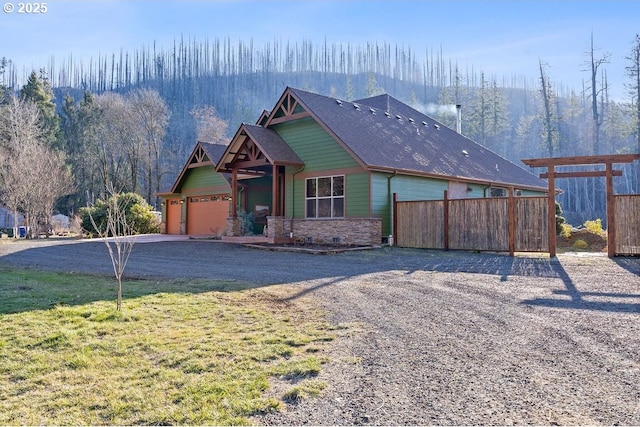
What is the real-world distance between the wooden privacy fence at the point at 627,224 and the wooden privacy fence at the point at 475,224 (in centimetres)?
174

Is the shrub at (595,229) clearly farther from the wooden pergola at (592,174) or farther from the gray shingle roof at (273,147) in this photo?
the gray shingle roof at (273,147)

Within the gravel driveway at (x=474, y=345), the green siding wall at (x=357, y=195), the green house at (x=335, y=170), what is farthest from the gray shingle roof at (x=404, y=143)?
the gravel driveway at (x=474, y=345)

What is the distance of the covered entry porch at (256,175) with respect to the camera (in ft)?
58.4

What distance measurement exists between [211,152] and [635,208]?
17979mm

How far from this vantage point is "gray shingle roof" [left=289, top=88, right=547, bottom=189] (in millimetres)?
17000

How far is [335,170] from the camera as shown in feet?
56.0

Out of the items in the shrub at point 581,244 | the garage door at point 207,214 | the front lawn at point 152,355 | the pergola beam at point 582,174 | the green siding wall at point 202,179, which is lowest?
the front lawn at point 152,355

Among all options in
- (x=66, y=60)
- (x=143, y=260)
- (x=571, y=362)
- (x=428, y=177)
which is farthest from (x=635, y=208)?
(x=66, y=60)

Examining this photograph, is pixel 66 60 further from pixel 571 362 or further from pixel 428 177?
pixel 571 362

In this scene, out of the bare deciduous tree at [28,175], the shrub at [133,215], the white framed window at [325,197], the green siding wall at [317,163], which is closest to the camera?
the green siding wall at [317,163]

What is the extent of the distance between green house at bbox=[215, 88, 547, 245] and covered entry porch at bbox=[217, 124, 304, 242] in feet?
0.14

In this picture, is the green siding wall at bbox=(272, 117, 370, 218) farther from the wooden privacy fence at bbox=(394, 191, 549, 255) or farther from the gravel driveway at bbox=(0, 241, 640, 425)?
the gravel driveway at bbox=(0, 241, 640, 425)

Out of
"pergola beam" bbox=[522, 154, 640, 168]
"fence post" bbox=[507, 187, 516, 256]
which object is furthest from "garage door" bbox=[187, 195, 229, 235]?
"pergola beam" bbox=[522, 154, 640, 168]

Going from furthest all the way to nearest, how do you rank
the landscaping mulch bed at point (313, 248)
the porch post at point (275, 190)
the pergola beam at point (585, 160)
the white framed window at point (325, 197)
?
the porch post at point (275, 190), the white framed window at point (325, 197), the landscaping mulch bed at point (313, 248), the pergola beam at point (585, 160)
